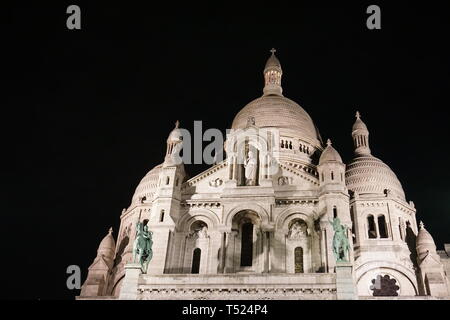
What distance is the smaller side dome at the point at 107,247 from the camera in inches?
1711

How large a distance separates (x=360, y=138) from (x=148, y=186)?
22.9 meters

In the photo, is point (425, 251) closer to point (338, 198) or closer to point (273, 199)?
point (338, 198)

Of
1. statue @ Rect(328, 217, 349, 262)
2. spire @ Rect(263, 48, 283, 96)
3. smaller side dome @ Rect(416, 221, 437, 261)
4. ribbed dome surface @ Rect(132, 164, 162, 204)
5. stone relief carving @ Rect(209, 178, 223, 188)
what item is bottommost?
statue @ Rect(328, 217, 349, 262)

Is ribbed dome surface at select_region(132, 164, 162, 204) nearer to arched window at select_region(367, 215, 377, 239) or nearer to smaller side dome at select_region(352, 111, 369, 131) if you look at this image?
arched window at select_region(367, 215, 377, 239)

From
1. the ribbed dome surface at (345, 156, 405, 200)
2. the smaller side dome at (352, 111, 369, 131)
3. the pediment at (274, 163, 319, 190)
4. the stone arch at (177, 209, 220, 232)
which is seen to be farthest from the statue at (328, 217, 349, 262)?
the smaller side dome at (352, 111, 369, 131)

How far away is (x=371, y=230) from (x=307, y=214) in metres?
11.9

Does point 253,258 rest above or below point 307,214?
below

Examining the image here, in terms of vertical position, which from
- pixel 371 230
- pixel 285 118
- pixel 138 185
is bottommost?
pixel 371 230

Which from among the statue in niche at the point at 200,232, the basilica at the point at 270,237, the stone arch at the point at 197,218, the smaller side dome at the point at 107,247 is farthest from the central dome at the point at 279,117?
the smaller side dome at the point at 107,247

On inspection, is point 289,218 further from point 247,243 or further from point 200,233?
point 200,233

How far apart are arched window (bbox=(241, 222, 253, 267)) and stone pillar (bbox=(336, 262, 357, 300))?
24.7 ft

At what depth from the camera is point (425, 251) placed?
38.4 meters

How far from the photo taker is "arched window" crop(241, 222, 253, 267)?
32219 millimetres
